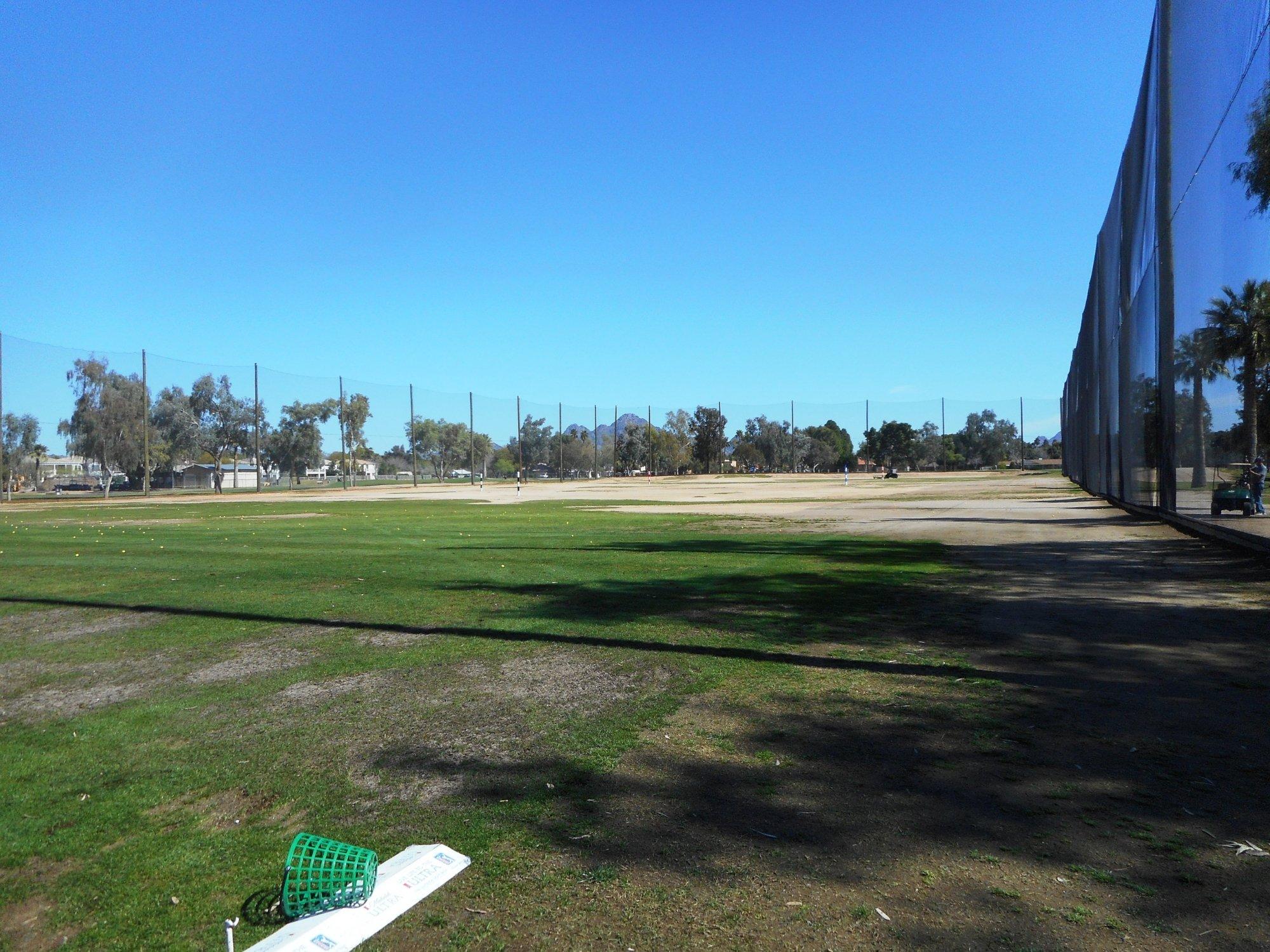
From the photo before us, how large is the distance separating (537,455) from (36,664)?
144 m

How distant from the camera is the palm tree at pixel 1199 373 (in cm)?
1230

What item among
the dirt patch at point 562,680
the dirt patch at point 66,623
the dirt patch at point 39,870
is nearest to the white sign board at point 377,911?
the dirt patch at point 39,870

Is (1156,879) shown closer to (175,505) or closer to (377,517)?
(377,517)

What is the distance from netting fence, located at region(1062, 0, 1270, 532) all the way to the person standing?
126 millimetres

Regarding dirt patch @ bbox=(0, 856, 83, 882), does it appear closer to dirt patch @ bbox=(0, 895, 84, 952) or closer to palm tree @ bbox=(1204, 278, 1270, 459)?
dirt patch @ bbox=(0, 895, 84, 952)

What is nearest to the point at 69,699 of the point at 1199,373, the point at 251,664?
the point at 251,664

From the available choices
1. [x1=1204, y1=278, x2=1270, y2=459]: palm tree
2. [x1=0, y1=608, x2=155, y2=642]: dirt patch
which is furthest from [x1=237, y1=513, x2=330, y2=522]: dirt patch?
[x1=1204, y1=278, x2=1270, y2=459]: palm tree

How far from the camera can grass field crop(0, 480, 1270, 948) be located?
2.91m

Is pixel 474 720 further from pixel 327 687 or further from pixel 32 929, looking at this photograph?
pixel 32 929

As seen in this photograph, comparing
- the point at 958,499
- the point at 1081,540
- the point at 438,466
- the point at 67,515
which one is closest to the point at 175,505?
the point at 67,515

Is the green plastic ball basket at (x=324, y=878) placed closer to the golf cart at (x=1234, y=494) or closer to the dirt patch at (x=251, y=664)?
the dirt patch at (x=251, y=664)

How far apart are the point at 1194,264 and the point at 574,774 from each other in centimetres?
1396

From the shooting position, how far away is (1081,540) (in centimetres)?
1560

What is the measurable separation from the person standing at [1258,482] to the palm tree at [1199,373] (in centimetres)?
155
